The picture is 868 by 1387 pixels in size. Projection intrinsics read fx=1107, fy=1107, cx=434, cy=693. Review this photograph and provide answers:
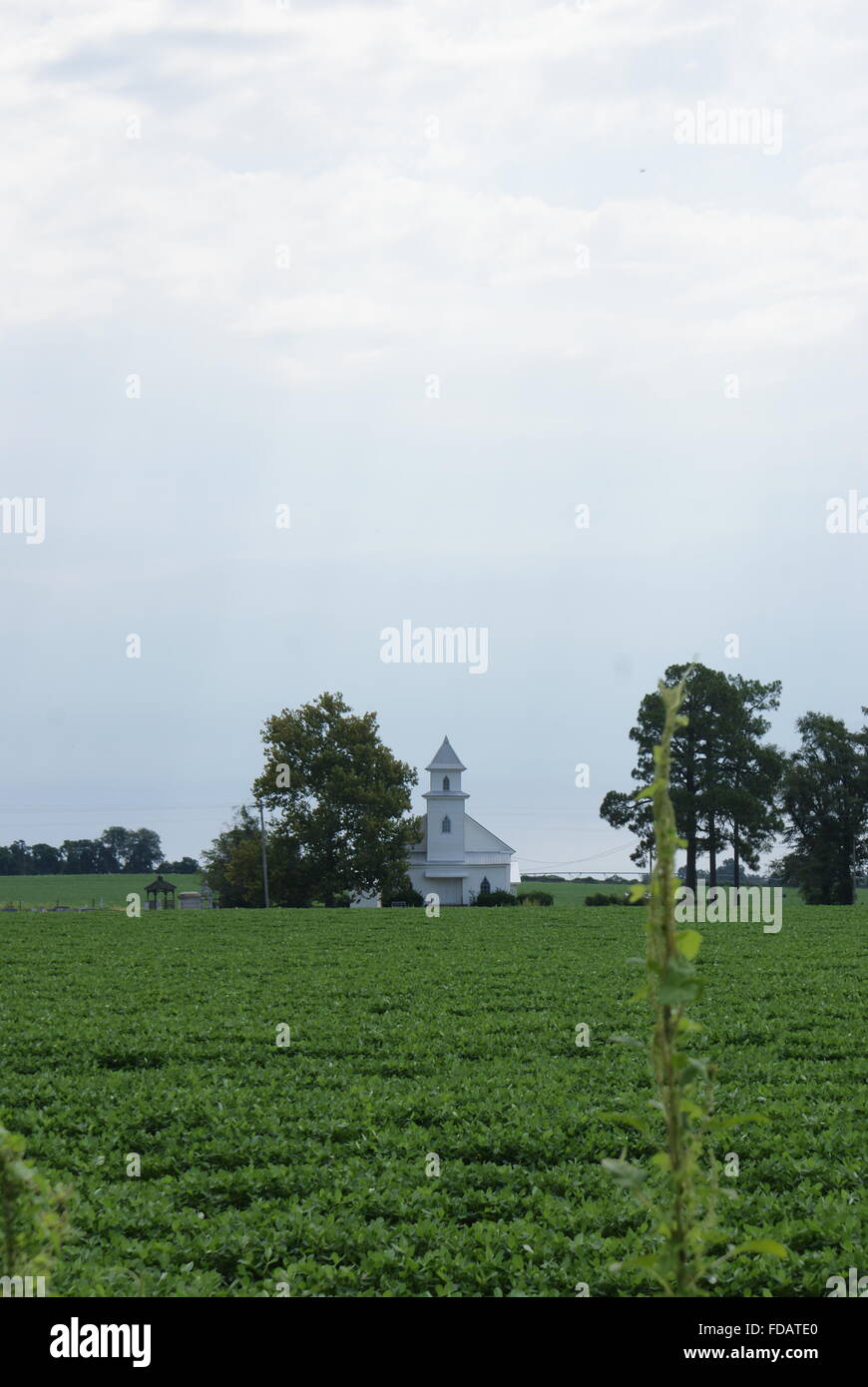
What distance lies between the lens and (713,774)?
55.4m

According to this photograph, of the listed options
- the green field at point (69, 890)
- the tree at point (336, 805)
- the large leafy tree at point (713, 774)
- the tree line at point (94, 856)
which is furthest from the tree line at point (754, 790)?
the tree line at point (94, 856)

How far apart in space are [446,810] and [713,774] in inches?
715

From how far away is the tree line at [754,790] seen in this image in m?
54.9

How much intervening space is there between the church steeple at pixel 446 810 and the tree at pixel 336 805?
748 cm

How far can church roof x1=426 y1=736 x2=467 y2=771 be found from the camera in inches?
2596

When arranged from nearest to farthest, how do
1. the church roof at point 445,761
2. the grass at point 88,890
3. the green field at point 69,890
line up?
the church roof at point 445,761 → the grass at point 88,890 → the green field at point 69,890

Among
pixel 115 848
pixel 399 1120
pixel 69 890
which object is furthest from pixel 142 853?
pixel 399 1120

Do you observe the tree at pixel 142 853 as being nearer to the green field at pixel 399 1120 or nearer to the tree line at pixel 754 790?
the tree line at pixel 754 790

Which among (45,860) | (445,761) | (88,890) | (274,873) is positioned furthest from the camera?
(45,860)

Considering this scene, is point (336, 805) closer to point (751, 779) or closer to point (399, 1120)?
point (751, 779)

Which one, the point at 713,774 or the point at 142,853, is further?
the point at 142,853

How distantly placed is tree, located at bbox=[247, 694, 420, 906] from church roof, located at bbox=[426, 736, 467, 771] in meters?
6.79

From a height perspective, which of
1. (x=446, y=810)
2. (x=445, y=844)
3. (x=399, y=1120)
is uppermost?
(x=446, y=810)

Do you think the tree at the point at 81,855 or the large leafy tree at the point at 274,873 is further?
the tree at the point at 81,855
